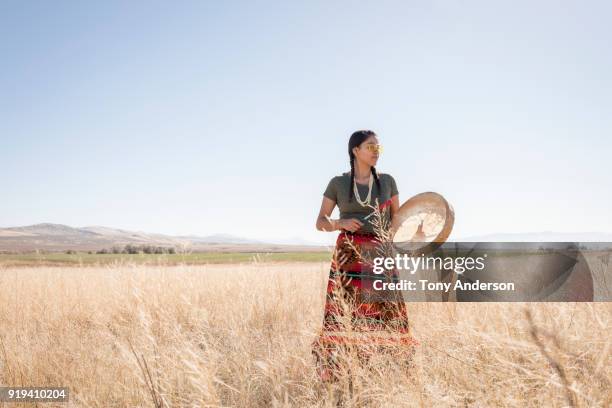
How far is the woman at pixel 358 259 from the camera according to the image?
243 cm

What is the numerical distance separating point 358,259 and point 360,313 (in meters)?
0.34

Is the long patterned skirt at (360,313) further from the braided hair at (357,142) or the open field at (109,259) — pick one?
the open field at (109,259)

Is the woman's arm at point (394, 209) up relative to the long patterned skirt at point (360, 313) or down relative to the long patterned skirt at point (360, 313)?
up

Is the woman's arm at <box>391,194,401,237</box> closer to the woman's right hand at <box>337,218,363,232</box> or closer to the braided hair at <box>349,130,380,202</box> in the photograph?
the braided hair at <box>349,130,380,202</box>

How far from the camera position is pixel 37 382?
2852mm

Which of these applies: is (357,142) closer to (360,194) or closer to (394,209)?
(360,194)

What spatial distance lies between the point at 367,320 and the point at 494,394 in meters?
0.90

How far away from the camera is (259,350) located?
3352 mm

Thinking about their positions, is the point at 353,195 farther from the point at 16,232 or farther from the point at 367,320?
the point at 16,232

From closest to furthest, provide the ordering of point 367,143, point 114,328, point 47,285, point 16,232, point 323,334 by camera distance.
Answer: point 323,334 < point 367,143 < point 114,328 < point 47,285 < point 16,232

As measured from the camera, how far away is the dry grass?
160 centimetres

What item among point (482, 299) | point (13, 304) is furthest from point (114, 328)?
point (482, 299)

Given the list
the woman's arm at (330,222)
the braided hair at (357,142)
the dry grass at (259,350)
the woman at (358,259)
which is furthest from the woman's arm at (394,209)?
the dry grass at (259,350)

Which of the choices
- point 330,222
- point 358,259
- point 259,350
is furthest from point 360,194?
point 259,350
